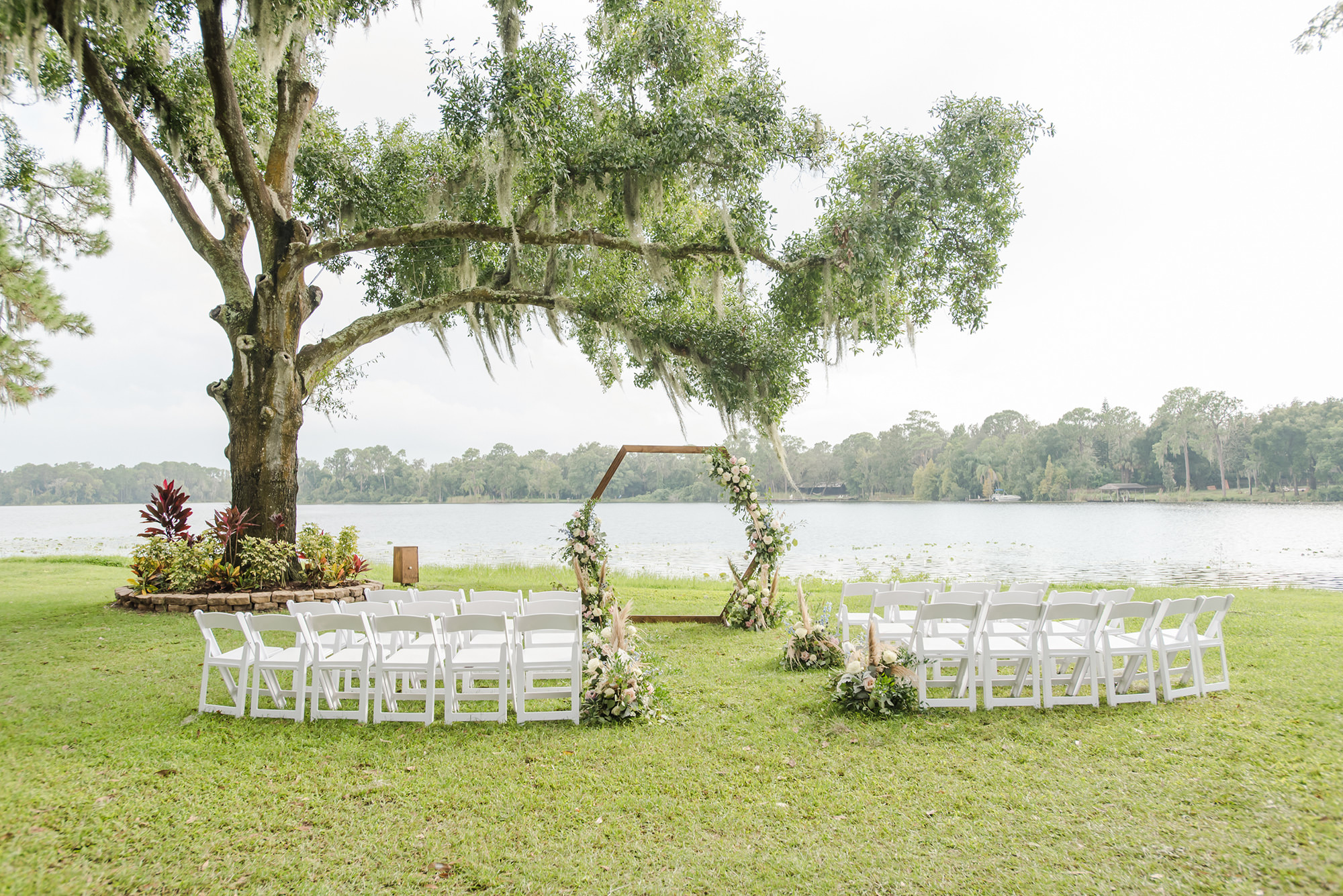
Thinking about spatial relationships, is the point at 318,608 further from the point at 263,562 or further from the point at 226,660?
the point at 263,562

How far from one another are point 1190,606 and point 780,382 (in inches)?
218

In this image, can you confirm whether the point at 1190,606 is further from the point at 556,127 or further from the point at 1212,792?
the point at 556,127

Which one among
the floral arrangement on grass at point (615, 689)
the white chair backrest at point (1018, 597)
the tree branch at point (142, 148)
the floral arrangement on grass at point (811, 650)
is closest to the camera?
the floral arrangement on grass at point (615, 689)

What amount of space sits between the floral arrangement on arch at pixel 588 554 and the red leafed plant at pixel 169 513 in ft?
17.2

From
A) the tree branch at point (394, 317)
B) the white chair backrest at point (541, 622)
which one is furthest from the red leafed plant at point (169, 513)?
the white chair backrest at point (541, 622)

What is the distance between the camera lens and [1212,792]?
10.7 ft

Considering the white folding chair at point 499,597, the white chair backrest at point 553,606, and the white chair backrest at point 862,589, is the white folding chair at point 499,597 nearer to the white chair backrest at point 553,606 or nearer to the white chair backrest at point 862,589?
the white chair backrest at point 553,606

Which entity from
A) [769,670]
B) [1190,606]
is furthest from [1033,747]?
[769,670]

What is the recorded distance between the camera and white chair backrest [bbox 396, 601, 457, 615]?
18.2 feet

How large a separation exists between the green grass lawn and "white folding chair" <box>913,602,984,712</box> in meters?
0.15

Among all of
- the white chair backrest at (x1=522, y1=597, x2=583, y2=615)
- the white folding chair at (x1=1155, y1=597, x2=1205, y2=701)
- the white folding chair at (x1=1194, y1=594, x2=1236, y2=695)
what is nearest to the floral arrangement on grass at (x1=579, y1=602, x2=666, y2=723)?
the white chair backrest at (x1=522, y1=597, x2=583, y2=615)

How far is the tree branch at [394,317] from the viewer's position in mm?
9781

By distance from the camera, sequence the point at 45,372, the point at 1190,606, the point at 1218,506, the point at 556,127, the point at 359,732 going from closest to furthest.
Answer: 1. the point at 359,732
2. the point at 1190,606
3. the point at 556,127
4. the point at 45,372
5. the point at 1218,506

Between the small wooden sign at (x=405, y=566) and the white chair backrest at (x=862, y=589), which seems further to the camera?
the small wooden sign at (x=405, y=566)
